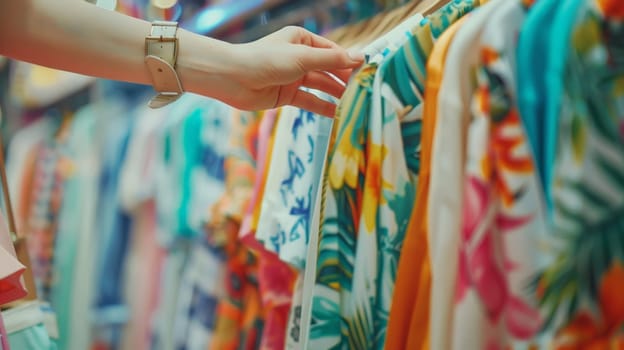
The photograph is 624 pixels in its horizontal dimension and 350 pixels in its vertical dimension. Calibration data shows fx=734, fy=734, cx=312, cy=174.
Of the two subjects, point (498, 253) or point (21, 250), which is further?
point (21, 250)

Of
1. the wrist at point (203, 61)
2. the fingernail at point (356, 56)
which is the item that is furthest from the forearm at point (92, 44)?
the fingernail at point (356, 56)

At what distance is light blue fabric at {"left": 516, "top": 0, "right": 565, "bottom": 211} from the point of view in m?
0.58

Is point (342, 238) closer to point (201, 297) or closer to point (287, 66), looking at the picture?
point (287, 66)

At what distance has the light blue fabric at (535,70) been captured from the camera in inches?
22.8

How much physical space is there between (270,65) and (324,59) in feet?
0.21

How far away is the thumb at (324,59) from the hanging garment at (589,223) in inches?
14.9

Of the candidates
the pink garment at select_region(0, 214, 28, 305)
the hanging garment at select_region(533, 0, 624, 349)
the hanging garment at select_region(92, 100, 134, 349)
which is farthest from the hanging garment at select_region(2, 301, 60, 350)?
the hanging garment at select_region(92, 100, 134, 349)

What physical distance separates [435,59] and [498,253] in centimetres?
19

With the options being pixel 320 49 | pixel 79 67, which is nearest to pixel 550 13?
pixel 320 49

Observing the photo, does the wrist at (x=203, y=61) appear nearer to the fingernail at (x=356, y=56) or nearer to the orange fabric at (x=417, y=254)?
the fingernail at (x=356, y=56)

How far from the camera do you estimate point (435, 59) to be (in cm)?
68

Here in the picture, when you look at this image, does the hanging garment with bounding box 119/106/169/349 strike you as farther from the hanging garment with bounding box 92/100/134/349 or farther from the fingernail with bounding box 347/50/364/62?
the fingernail with bounding box 347/50/364/62

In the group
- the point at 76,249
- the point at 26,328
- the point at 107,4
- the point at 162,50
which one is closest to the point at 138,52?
the point at 162,50

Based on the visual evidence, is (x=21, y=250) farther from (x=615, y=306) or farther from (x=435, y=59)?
(x=615, y=306)
